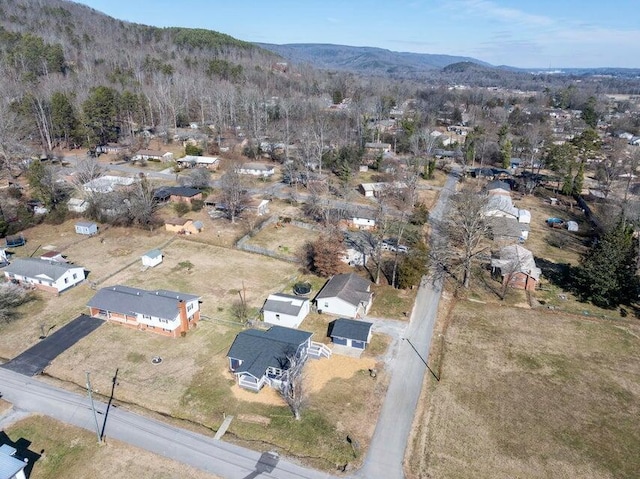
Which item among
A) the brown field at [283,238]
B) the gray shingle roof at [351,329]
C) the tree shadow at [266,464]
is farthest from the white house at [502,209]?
the tree shadow at [266,464]

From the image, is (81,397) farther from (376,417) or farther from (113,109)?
(113,109)

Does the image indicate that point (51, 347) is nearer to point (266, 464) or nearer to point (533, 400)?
point (266, 464)

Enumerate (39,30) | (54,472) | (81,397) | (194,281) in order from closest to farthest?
1. (54,472)
2. (81,397)
3. (194,281)
4. (39,30)

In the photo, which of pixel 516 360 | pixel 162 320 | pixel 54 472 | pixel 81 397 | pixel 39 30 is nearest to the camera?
pixel 54 472

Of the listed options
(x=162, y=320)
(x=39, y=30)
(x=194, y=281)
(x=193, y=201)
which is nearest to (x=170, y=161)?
(x=193, y=201)

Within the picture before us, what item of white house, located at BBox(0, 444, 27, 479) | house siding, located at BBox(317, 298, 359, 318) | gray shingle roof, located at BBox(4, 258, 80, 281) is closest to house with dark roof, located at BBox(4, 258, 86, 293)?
gray shingle roof, located at BBox(4, 258, 80, 281)

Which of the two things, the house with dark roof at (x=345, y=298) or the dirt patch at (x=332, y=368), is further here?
the house with dark roof at (x=345, y=298)

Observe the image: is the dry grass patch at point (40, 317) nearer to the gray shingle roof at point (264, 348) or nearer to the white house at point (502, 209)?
the gray shingle roof at point (264, 348)
